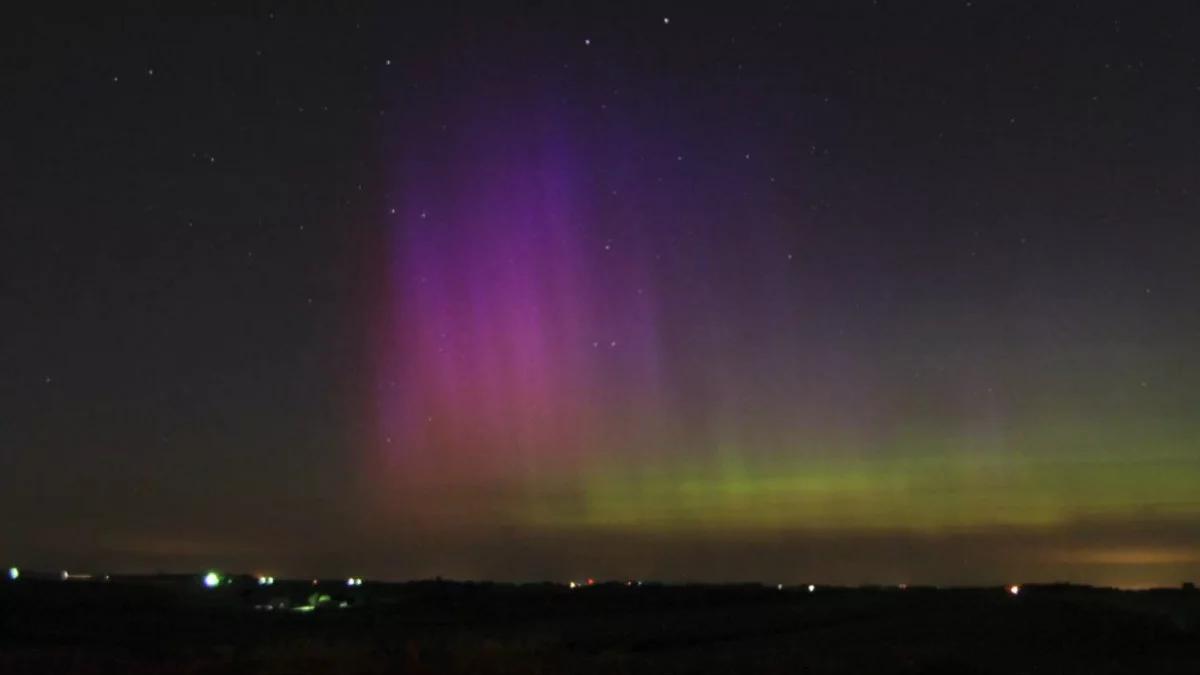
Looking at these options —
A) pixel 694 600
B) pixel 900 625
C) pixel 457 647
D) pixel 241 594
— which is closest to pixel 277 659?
pixel 457 647

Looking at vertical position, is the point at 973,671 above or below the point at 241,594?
below

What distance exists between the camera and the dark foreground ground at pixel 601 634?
31.3 m

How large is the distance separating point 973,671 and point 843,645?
32.0 ft

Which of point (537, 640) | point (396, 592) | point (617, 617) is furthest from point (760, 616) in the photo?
point (396, 592)

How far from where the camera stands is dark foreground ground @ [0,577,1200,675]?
3130cm

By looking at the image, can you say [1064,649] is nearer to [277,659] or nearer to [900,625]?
[900,625]

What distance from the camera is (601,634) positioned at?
51625 mm

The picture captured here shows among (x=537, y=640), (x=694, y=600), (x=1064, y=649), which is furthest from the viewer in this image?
(x=694, y=600)

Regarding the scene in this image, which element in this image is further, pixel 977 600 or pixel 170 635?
pixel 977 600

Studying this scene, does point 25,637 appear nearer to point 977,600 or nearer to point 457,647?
point 457,647

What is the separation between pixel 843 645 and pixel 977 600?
22319 mm

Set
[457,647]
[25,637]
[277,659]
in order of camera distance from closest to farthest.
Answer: [277,659], [457,647], [25,637]

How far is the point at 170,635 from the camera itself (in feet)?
180

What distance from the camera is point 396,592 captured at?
103 m
